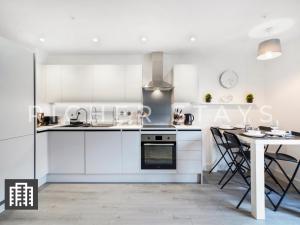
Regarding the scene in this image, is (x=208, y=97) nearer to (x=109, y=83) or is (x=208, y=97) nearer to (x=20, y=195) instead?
(x=109, y=83)

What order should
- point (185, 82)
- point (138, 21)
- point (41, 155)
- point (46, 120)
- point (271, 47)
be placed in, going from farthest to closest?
1. point (46, 120)
2. point (185, 82)
3. point (41, 155)
4. point (138, 21)
5. point (271, 47)

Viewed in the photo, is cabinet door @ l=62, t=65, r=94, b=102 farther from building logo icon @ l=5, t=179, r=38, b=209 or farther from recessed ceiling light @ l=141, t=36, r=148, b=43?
building logo icon @ l=5, t=179, r=38, b=209

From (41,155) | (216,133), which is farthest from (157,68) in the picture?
(41,155)

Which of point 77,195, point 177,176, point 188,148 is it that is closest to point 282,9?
point 188,148

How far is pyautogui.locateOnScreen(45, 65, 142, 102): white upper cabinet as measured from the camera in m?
3.28

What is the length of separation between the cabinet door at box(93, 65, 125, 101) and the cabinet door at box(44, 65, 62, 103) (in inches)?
26.8

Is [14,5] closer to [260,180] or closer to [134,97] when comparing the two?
[134,97]

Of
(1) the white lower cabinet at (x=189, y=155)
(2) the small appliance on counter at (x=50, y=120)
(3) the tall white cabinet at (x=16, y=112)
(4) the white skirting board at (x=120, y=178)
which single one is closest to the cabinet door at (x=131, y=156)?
(4) the white skirting board at (x=120, y=178)

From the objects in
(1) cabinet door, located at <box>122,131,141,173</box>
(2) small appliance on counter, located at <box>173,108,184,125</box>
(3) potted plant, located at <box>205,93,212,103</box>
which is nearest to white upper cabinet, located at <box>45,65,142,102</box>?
(2) small appliance on counter, located at <box>173,108,184,125</box>

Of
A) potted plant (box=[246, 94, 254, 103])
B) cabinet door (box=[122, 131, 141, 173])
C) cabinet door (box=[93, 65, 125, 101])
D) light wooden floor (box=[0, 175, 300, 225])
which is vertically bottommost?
light wooden floor (box=[0, 175, 300, 225])

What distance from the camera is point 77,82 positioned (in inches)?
130

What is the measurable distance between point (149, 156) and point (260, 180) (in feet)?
5.13

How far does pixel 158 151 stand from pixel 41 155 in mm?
1843

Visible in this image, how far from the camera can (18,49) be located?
2.13 meters
